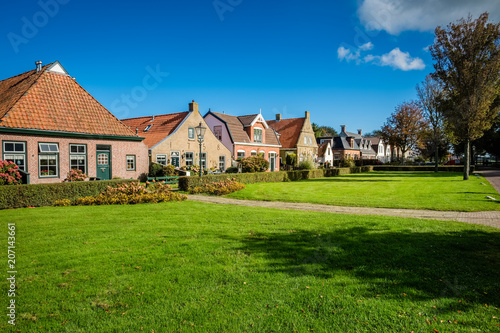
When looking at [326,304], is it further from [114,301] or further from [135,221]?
[135,221]

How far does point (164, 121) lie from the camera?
29.7 meters

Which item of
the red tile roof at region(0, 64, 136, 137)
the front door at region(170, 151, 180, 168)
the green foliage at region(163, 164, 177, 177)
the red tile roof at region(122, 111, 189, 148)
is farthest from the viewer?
the red tile roof at region(122, 111, 189, 148)

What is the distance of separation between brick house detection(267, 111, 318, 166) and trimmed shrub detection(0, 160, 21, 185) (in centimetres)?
3362

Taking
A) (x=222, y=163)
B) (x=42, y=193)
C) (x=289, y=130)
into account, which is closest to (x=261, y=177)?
(x=222, y=163)

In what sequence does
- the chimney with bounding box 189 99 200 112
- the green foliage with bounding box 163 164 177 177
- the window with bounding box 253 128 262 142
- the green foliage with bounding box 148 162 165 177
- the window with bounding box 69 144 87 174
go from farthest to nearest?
the window with bounding box 253 128 262 142 → the chimney with bounding box 189 99 200 112 → the green foliage with bounding box 163 164 177 177 → the green foliage with bounding box 148 162 165 177 → the window with bounding box 69 144 87 174

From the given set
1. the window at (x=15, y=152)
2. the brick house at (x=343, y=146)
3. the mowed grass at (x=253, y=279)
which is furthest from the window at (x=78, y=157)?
the brick house at (x=343, y=146)

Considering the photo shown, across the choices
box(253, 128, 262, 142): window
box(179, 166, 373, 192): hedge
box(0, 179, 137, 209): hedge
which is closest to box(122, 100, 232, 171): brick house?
box(253, 128, 262, 142): window

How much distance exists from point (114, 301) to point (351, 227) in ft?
21.1

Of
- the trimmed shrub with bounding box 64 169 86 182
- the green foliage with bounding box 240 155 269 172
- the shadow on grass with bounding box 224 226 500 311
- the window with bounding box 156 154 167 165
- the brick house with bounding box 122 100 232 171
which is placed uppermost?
the brick house with bounding box 122 100 232 171

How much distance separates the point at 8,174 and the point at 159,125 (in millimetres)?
17129

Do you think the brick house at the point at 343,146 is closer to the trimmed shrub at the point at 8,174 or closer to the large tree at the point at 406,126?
the large tree at the point at 406,126

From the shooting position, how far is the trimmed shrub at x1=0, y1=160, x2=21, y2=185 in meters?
12.7

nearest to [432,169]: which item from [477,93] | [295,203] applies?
[477,93]

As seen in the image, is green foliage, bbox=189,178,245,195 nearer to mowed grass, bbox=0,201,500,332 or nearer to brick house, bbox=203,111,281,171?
mowed grass, bbox=0,201,500,332
